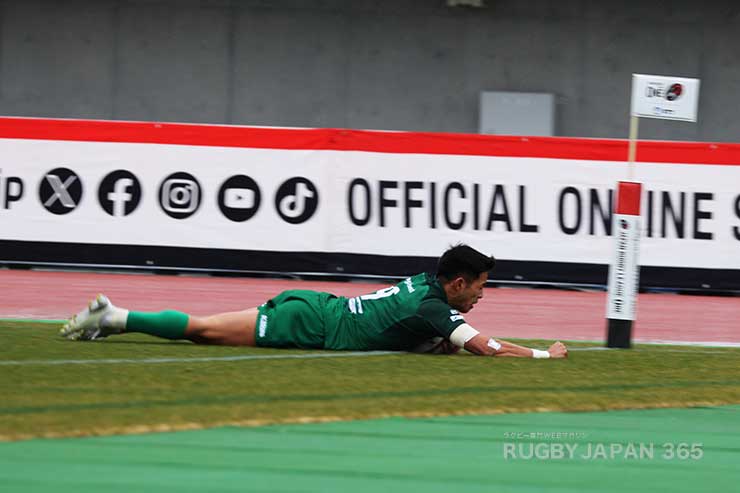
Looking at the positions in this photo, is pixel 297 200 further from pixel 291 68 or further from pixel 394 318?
pixel 394 318

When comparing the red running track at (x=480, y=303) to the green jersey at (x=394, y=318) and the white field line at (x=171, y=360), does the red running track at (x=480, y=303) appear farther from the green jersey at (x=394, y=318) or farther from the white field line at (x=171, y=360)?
the white field line at (x=171, y=360)

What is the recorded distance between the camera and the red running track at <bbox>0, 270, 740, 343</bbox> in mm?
12578

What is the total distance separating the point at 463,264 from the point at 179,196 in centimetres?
847

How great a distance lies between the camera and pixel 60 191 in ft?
55.1

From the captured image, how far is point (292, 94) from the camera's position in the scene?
23.6 metres

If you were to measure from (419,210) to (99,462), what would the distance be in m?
11.6

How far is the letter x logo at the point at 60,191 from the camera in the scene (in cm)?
1675

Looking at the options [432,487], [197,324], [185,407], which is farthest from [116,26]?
[432,487]

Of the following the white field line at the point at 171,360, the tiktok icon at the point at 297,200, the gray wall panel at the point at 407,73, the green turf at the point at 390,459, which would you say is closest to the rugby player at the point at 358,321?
the white field line at the point at 171,360

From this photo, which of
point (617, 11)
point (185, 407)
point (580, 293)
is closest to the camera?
point (185, 407)

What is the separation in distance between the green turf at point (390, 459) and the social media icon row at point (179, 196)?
33.7 ft

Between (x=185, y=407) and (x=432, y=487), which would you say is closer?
(x=432, y=487)

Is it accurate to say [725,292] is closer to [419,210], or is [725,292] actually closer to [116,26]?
[419,210]

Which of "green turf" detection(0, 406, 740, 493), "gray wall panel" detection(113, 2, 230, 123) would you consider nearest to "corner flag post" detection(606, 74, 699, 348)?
"green turf" detection(0, 406, 740, 493)
